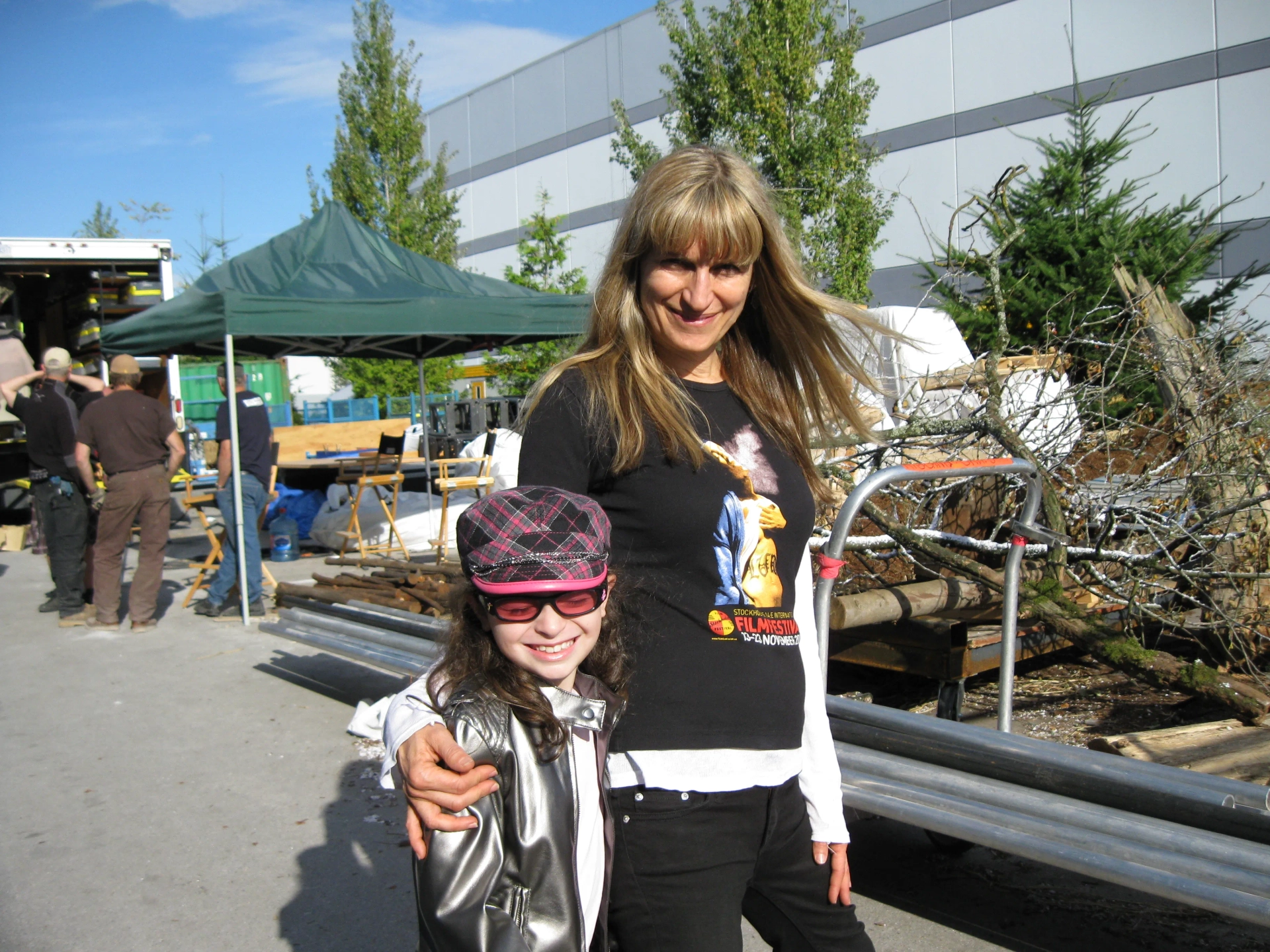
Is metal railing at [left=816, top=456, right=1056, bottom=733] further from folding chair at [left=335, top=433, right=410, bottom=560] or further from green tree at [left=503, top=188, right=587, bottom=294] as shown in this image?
green tree at [left=503, top=188, right=587, bottom=294]

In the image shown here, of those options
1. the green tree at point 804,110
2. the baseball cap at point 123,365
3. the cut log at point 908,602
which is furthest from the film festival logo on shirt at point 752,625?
the green tree at point 804,110

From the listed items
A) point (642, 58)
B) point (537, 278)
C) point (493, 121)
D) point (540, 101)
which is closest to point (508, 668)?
point (537, 278)

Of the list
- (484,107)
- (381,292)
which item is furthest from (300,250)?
(484,107)

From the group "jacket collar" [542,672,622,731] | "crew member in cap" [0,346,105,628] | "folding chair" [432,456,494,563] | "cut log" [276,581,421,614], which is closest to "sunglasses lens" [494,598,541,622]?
"jacket collar" [542,672,622,731]

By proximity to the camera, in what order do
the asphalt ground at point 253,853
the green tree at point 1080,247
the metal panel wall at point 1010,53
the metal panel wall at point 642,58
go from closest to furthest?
1. the asphalt ground at point 253,853
2. the green tree at point 1080,247
3. the metal panel wall at point 1010,53
4. the metal panel wall at point 642,58

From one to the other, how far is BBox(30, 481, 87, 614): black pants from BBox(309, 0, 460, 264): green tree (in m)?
13.8

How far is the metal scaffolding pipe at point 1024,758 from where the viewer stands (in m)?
2.39

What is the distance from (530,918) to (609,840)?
0.54 ft

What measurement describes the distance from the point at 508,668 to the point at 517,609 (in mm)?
96

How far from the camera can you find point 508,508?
1.49 m

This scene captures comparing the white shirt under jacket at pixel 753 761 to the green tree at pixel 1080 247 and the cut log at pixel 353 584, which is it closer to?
the cut log at pixel 353 584

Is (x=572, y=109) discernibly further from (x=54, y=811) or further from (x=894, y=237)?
(x=54, y=811)

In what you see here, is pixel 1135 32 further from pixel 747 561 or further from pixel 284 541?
pixel 747 561

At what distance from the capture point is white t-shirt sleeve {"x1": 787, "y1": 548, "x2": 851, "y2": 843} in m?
1.74
